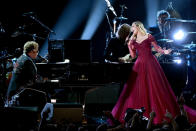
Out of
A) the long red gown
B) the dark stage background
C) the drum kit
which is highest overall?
the dark stage background

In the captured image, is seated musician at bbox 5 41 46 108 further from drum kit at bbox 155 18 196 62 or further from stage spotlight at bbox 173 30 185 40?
stage spotlight at bbox 173 30 185 40

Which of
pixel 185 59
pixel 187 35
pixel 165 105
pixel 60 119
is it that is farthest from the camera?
pixel 187 35

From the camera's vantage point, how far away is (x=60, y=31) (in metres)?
9.50

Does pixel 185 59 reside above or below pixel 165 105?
above

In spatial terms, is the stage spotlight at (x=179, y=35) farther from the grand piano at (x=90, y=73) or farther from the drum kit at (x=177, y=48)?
the grand piano at (x=90, y=73)

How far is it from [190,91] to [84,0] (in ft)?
13.7

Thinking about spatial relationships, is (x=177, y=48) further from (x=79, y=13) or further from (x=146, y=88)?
(x=79, y=13)

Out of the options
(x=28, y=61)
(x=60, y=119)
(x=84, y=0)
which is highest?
(x=84, y=0)

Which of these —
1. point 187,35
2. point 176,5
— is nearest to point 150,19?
point 176,5

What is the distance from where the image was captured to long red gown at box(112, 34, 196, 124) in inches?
Result: 221

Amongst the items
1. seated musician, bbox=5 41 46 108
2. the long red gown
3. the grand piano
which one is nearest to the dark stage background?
the grand piano

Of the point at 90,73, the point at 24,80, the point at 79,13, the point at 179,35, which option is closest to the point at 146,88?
the point at 90,73

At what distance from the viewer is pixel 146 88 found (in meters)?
5.68

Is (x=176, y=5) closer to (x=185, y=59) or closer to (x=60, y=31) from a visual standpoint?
(x=185, y=59)
